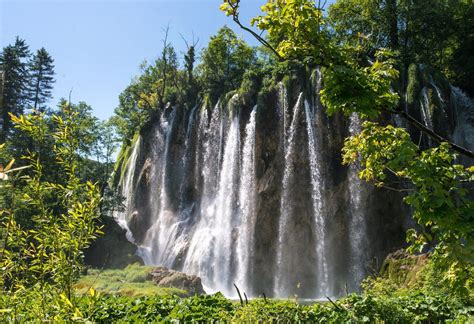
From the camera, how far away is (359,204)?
22438 mm

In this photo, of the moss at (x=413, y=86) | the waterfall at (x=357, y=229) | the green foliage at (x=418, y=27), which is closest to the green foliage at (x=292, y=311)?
the waterfall at (x=357, y=229)

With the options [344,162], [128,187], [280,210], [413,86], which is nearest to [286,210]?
[280,210]

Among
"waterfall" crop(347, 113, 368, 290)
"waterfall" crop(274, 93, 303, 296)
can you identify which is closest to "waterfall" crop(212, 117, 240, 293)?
"waterfall" crop(274, 93, 303, 296)

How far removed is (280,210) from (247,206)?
2.27 metres

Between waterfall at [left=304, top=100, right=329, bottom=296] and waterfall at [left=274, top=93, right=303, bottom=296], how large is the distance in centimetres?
91

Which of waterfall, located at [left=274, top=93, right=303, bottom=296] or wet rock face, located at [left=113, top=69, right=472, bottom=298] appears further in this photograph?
waterfall, located at [left=274, top=93, right=303, bottom=296]

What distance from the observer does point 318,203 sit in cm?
2345

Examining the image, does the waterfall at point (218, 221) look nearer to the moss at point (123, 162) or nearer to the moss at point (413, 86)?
the moss at point (413, 86)

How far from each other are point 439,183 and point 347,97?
1.26m

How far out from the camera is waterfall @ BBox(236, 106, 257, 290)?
24109 millimetres

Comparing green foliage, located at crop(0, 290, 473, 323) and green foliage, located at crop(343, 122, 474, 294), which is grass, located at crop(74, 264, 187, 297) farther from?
green foliage, located at crop(343, 122, 474, 294)

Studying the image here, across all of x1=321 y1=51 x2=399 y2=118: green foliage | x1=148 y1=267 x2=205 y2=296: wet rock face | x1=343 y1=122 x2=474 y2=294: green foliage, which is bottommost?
x1=148 y1=267 x2=205 y2=296: wet rock face

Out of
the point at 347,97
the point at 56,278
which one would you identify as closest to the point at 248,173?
the point at 347,97

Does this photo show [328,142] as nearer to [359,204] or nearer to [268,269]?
[359,204]
